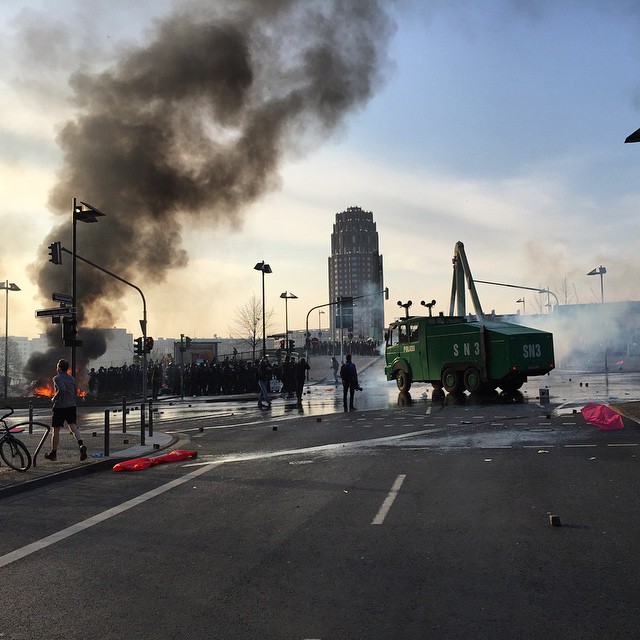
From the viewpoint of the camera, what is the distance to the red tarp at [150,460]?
10.8 metres

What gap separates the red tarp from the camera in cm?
1078

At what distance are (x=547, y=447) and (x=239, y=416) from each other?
1111 centimetres

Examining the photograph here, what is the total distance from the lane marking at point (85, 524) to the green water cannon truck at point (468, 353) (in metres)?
14.8

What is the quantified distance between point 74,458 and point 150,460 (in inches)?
58.2

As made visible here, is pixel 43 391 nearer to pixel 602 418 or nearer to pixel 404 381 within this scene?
pixel 404 381

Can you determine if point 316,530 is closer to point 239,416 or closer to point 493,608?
point 493,608

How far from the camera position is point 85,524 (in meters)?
7.01

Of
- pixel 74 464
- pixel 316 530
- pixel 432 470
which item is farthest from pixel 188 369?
pixel 316 530

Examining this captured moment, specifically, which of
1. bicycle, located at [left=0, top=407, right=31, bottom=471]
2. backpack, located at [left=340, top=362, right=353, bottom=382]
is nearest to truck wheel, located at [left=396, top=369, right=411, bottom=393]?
backpack, located at [left=340, top=362, right=353, bottom=382]

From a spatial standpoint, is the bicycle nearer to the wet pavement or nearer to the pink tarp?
the wet pavement

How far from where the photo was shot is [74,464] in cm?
1079

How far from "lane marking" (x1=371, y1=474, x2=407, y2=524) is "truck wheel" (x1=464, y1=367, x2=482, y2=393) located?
14.4m

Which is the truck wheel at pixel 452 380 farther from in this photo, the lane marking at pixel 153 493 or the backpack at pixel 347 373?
the lane marking at pixel 153 493

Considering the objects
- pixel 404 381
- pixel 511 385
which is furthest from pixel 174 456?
pixel 404 381
